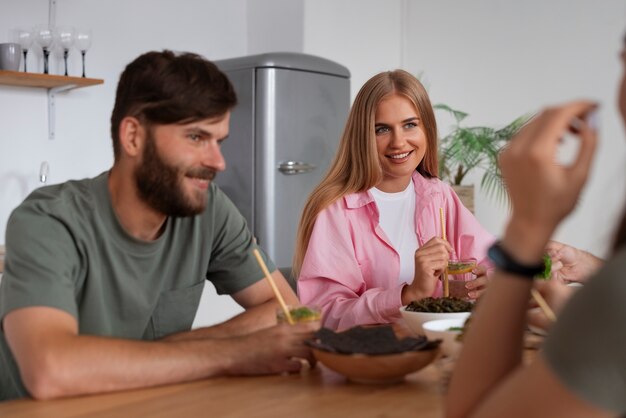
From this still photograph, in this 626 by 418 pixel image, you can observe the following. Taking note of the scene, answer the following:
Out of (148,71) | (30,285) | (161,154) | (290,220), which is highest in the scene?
(148,71)

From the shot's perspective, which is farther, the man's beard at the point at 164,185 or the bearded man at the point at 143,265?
the man's beard at the point at 164,185

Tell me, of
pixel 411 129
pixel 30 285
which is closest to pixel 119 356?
pixel 30 285

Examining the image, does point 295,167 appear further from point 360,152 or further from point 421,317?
point 421,317

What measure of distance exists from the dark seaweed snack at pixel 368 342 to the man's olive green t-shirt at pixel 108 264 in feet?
1.53

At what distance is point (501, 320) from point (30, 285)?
3.22ft

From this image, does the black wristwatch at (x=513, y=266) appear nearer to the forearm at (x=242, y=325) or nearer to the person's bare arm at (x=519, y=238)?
the person's bare arm at (x=519, y=238)

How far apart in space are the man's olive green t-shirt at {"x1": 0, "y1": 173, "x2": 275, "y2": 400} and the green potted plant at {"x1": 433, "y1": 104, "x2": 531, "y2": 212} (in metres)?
3.21

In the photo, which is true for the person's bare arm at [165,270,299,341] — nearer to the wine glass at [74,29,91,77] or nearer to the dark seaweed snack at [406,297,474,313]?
the dark seaweed snack at [406,297,474,313]

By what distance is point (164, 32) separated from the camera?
204 inches

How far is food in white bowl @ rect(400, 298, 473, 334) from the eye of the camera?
194cm

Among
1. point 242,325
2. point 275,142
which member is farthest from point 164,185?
point 275,142

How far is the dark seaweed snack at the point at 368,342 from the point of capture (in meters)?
1.61

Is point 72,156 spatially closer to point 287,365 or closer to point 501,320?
point 287,365

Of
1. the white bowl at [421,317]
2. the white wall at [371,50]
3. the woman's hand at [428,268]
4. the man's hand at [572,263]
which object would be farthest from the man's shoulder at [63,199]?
the white wall at [371,50]
